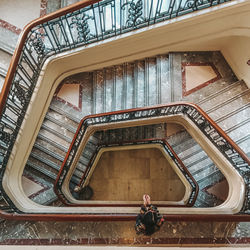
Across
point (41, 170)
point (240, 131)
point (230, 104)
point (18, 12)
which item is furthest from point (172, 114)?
point (18, 12)

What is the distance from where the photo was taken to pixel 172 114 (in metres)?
4.46

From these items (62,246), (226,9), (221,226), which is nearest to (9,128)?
(62,246)

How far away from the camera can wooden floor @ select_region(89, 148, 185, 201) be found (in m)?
6.44

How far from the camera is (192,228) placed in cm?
269

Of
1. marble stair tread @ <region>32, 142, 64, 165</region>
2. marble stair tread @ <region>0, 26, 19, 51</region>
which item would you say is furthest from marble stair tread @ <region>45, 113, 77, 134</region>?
marble stair tread @ <region>0, 26, 19, 51</region>

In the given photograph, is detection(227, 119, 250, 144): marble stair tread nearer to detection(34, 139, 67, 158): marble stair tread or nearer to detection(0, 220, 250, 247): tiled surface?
detection(0, 220, 250, 247): tiled surface

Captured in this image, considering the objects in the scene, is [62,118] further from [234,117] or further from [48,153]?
[234,117]

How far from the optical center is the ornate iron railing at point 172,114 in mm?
3631

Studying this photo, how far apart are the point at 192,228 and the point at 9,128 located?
307cm

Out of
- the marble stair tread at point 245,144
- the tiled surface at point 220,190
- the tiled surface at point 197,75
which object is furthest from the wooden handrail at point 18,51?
the tiled surface at point 220,190

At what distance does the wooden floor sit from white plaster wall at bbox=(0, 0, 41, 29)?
3.95 m

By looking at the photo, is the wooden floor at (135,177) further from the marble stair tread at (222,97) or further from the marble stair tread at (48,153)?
the marble stair tread at (222,97)

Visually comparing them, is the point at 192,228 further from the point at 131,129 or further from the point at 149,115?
the point at 131,129

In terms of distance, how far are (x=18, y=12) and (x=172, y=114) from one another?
3593 mm
